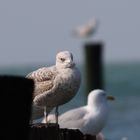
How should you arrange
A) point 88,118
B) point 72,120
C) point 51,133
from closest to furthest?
1. point 51,133
2. point 72,120
3. point 88,118

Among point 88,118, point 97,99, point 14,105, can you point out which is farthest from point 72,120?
point 14,105

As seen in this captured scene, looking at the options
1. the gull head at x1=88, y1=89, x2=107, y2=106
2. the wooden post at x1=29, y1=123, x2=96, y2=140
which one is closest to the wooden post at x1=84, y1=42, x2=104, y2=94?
the gull head at x1=88, y1=89, x2=107, y2=106

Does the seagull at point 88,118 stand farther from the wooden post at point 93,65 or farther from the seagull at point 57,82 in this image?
the wooden post at point 93,65

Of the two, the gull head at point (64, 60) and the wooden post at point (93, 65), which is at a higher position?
the gull head at point (64, 60)

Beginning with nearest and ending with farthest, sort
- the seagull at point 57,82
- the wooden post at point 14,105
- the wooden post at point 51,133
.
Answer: the wooden post at point 14,105
the wooden post at point 51,133
the seagull at point 57,82

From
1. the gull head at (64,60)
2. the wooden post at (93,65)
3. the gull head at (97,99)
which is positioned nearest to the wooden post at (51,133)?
the gull head at (64,60)

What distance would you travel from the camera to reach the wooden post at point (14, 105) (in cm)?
448

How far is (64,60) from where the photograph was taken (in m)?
7.48

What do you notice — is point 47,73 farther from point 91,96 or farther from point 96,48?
point 96,48

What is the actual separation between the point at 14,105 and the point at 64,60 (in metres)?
2.97

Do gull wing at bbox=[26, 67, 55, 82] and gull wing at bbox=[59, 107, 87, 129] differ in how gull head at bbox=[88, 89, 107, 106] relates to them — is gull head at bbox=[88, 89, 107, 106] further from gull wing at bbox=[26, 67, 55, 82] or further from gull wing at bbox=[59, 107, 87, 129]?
gull wing at bbox=[26, 67, 55, 82]

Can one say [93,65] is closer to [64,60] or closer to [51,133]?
[64,60]

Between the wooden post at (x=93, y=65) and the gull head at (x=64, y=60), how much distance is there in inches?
516

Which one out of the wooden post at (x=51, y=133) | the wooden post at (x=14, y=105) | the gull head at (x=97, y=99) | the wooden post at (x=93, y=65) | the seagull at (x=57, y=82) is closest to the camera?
the wooden post at (x=14, y=105)
